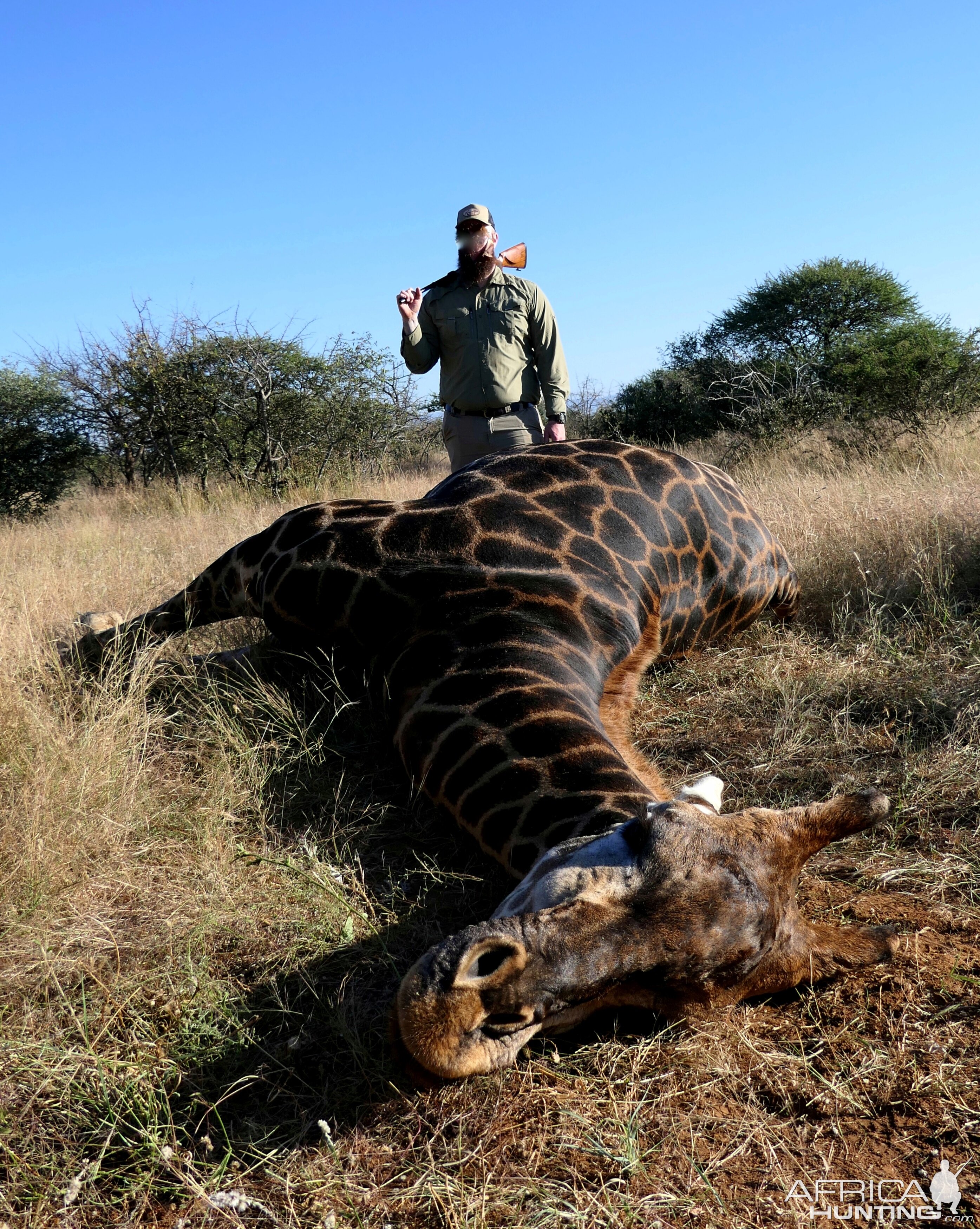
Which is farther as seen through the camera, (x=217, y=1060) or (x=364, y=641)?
(x=364, y=641)

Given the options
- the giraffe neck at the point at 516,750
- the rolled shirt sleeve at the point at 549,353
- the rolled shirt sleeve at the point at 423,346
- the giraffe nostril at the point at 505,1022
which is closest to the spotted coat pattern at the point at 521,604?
the giraffe neck at the point at 516,750

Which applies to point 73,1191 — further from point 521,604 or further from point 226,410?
point 226,410

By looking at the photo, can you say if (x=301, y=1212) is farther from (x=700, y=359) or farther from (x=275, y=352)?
(x=700, y=359)

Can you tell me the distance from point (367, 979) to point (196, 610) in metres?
2.56

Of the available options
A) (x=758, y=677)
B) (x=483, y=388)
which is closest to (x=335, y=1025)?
(x=758, y=677)

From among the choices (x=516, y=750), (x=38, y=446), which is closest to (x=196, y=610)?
(x=516, y=750)

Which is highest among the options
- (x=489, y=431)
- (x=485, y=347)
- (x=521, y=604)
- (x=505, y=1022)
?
(x=485, y=347)

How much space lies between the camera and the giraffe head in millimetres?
1782

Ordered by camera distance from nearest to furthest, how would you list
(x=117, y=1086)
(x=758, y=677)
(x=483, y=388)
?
1. (x=117, y=1086)
2. (x=758, y=677)
3. (x=483, y=388)

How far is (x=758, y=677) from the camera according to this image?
4.49 metres

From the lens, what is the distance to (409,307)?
6980mm

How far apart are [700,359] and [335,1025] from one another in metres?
15.7

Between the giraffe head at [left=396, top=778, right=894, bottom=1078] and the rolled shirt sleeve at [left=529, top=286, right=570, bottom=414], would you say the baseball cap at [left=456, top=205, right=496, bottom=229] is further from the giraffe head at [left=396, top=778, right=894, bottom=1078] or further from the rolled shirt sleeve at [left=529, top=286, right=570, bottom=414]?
the giraffe head at [left=396, top=778, right=894, bottom=1078]

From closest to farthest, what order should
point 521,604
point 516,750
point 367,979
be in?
point 367,979 < point 516,750 < point 521,604
